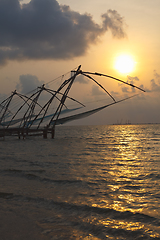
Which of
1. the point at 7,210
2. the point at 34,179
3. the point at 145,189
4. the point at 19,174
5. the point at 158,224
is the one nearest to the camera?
the point at 158,224

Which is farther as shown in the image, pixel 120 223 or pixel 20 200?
pixel 20 200

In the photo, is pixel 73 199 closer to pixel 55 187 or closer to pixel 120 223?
pixel 55 187

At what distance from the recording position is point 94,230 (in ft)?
9.33

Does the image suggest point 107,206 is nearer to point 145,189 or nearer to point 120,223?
point 120,223

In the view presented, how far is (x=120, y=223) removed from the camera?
10.1 ft

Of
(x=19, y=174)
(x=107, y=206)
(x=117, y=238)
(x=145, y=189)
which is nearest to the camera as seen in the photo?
(x=117, y=238)

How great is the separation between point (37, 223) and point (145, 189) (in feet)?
8.69

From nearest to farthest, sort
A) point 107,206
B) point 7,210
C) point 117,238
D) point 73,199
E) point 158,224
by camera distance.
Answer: point 117,238, point 158,224, point 7,210, point 107,206, point 73,199

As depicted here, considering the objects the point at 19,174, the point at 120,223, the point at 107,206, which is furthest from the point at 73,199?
the point at 19,174

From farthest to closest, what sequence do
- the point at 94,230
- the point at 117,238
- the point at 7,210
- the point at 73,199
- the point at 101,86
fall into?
1. the point at 101,86
2. the point at 73,199
3. the point at 7,210
4. the point at 94,230
5. the point at 117,238

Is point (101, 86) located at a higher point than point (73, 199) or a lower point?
A: higher

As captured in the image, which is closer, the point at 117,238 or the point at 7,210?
the point at 117,238

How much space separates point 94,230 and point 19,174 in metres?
3.71

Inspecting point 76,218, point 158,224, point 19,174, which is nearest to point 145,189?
point 158,224
